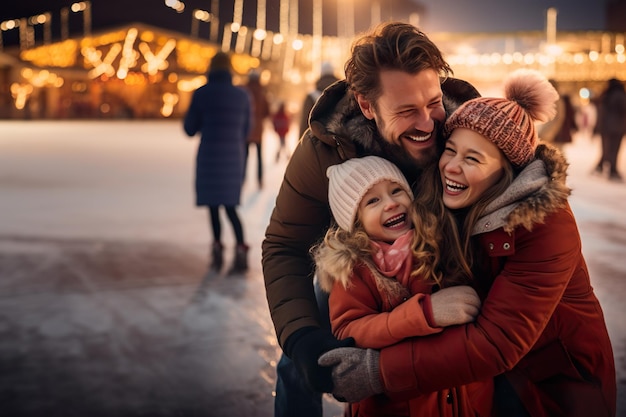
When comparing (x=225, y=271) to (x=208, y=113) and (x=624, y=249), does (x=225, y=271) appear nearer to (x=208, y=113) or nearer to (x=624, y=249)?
(x=208, y=113)

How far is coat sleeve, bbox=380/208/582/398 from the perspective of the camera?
166cm

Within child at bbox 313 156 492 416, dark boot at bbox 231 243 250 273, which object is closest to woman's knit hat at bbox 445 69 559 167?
child at bbox 313 156 492 416

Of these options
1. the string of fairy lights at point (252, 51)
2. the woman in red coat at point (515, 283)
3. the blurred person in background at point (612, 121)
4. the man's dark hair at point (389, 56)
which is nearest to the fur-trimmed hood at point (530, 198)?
the woman in red coat at point (515, 283)

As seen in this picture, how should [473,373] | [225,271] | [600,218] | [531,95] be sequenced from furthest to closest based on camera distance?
[600,218]
[225,271]
[531,95]
[473,373]

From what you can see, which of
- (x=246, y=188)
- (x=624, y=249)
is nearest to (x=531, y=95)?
(x=624, y=249)

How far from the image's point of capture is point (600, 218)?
7750mm

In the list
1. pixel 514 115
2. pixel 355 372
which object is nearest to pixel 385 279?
pixel 355 372

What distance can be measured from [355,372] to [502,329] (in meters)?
0.34

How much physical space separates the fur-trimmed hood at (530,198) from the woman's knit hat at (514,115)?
53 mm

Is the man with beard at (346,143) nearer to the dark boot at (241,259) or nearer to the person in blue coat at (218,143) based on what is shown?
the dark boot at (241,259)

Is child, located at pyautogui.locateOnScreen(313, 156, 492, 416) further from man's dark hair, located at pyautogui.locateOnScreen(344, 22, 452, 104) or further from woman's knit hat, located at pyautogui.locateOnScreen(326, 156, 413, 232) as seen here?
man's dark hair, located at pyautogui.locateOnScreen(344, 22, 452, 104)

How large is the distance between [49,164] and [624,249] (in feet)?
34.0

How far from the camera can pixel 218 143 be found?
568 cm

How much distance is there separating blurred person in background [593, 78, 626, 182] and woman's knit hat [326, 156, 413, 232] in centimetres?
1082
